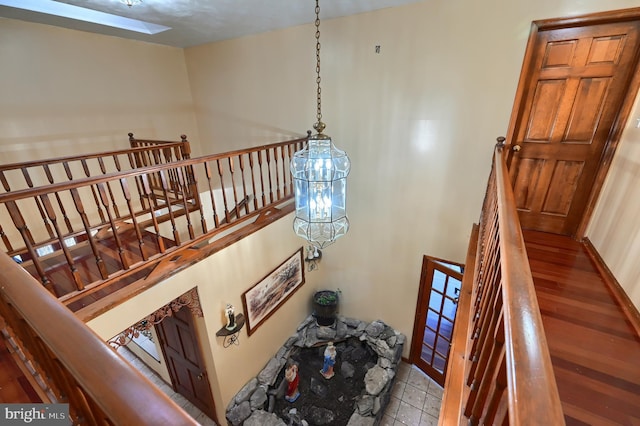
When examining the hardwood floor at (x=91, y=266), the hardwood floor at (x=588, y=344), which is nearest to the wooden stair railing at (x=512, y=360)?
the hardwood floor at (x=588, y=344)

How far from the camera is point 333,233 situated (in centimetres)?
257

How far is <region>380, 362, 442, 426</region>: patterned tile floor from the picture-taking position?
3.68m

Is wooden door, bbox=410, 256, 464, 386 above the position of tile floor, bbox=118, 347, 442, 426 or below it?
above

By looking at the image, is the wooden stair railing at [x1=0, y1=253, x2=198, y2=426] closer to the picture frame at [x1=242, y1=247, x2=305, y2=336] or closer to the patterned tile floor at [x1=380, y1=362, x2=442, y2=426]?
the picture frame at [x1=242, y1=247, x2=305, y2=336]

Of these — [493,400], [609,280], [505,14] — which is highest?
[505,14]

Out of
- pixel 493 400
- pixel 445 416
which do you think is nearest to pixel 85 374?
pixel 493 400

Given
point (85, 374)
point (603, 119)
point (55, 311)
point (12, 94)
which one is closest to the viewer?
point (85, 374)

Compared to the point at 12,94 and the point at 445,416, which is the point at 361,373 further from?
the point at 12,94

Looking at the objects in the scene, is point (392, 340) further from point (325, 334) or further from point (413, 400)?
point (325, 334)

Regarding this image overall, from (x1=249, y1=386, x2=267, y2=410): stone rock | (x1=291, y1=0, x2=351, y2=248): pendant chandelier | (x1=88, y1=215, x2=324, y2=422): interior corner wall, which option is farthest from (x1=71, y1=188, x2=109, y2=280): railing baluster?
(x1=249, y1=386, x2=267, y2=410): stone rock

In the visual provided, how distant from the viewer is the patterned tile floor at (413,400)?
3.68 metres

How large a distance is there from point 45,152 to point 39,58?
3.63 feet

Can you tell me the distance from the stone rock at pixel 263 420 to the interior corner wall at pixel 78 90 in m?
4.16

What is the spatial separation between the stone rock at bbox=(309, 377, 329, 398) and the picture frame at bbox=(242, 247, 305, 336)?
116 centimetres
